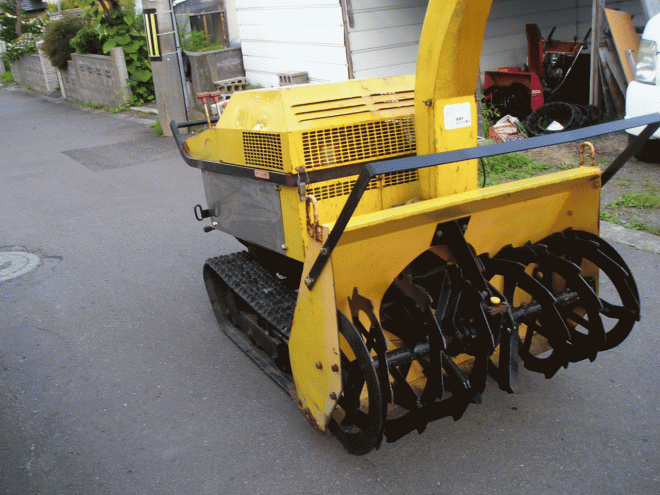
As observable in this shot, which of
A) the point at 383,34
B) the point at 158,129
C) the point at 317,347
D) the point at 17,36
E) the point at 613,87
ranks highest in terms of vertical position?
the point at 17,36

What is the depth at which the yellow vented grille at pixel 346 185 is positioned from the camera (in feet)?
11.0

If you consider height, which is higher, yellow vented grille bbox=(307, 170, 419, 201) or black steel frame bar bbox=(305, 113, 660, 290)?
black steel frame bar bbox=(305, 113, 660, 290)

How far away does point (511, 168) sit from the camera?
24.3ft

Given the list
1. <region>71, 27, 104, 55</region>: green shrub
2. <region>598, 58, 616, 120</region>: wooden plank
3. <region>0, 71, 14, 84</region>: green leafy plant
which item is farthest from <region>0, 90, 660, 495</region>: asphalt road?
<region>0, 71, 14, 84</region>: green leafy plant

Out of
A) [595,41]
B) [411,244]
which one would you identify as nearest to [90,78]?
[595,41]

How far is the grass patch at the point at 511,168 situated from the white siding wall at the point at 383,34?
300 cm

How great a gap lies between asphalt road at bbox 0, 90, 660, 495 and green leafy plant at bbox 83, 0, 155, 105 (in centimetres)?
1109

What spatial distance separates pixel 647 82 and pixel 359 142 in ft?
14.4

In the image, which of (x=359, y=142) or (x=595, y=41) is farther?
(x=595, y=41)

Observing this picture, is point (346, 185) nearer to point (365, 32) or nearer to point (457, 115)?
point (457, 115)

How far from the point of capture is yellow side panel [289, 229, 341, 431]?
270 cm

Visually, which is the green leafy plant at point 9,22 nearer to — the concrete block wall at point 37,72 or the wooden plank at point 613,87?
the concrete block wall at point 37,72

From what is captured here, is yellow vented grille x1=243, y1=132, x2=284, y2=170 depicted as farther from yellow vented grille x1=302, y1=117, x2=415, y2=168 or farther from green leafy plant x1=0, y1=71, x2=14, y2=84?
green leafy plant x1=0, y1=71, x2=14, y2=84

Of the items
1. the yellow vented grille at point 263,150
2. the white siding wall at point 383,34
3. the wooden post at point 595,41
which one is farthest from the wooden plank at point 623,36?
the yellow vented grille at point 263,150
